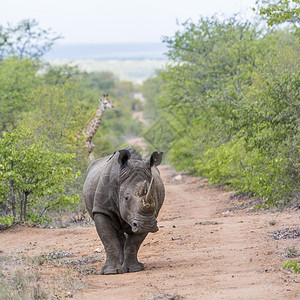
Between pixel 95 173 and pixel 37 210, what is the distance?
6.69m

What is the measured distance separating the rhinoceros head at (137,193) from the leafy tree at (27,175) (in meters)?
5.77

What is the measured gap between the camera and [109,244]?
31.3 ft

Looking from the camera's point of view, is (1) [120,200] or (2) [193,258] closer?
(1) [120,200]

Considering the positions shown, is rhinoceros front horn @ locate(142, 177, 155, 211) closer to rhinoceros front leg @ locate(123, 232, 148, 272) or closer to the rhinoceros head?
the rhinoceros head

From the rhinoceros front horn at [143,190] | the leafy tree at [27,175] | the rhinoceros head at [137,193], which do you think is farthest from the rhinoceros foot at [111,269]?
the leafy tree at [27,175]

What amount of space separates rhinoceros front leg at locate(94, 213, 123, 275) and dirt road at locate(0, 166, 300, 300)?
0.26 meters

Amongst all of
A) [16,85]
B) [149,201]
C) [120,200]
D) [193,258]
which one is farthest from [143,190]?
[16,85]

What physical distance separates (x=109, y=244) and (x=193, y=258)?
143cm

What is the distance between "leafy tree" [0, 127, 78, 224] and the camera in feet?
48.4

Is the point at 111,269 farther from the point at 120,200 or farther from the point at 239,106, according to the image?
the point at 239,106

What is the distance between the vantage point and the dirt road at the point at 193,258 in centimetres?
753

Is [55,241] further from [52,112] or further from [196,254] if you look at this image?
[52,112]

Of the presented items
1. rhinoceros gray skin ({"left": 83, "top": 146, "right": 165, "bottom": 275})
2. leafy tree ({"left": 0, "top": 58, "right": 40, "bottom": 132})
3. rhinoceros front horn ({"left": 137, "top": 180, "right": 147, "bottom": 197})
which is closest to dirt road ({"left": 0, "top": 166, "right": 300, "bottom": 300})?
rhinoceros gray skin ({"left": 83, "top": 146, "right": 165, "bottom": 275})

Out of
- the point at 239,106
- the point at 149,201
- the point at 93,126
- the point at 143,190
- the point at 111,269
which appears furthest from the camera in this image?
the point at 93,126
